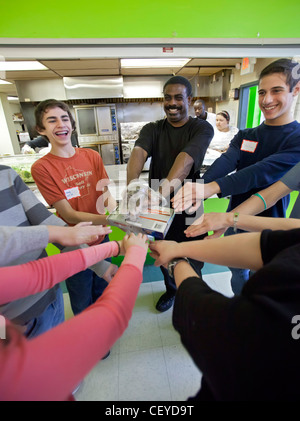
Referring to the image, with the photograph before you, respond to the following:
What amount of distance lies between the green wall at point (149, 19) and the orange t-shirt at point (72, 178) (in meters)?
0.94

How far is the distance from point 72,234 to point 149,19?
5.49 ft

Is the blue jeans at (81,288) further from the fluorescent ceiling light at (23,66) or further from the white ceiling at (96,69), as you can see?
the fluorescent ceiling light at (23,66)

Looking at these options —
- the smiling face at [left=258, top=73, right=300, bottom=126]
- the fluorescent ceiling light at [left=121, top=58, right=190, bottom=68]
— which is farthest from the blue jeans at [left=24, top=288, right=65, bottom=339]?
the fluorescent ceiling light at [left=121, top=58, right=190, bottom=68]

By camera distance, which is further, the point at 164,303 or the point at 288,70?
the point at 164,303

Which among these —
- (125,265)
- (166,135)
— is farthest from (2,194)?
(166,135)

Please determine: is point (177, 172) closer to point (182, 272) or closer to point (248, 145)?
point (248, 145)

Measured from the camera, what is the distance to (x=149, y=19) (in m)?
1.52

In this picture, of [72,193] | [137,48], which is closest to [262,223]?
[72,193]

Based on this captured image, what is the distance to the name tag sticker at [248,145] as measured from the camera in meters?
1.17

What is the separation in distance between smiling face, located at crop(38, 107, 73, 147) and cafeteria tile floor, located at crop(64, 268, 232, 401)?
1.43m

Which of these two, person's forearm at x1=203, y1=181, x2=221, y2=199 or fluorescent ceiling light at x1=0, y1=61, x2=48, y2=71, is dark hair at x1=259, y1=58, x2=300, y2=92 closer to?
person's forearm at x1=203, y1=181, x2=221, y2=199

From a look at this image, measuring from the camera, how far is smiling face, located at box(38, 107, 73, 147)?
1200 millimetres

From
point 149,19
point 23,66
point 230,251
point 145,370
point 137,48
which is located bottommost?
point 145,370

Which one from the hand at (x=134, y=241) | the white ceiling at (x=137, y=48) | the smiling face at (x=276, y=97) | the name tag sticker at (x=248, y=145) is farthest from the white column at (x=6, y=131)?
the smiling face at (x=276, y=97)
